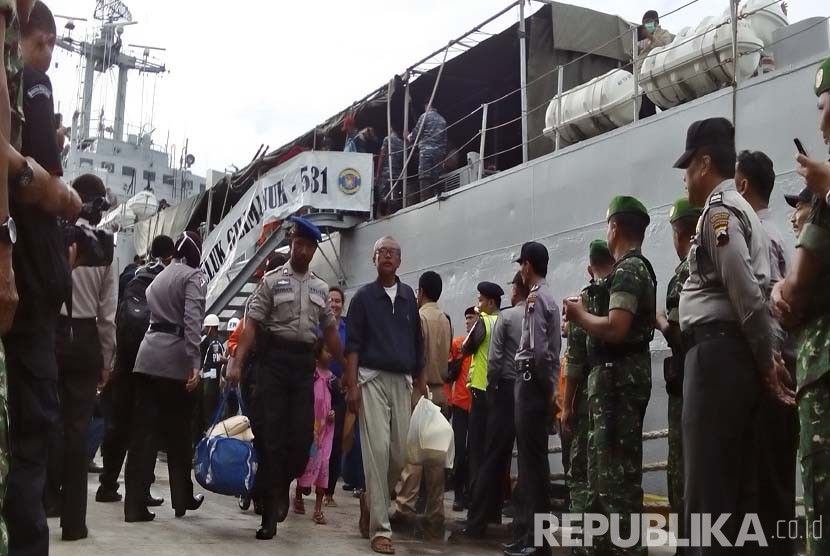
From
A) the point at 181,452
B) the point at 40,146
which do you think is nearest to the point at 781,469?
the point at 40,146

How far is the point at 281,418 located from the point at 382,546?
1020mm

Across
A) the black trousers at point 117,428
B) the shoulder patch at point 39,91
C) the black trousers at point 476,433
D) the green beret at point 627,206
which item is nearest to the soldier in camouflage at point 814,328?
the green beret at point 627,206

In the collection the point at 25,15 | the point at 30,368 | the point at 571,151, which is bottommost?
the point at 30,368

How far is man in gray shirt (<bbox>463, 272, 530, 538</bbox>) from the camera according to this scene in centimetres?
607

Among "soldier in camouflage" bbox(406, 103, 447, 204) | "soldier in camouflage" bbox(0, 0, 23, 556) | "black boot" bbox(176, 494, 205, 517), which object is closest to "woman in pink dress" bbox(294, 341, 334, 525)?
"black boot" bbox(176, 494, 205, 517)

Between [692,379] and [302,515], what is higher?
[692,379]

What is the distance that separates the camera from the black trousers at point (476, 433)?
261 inches

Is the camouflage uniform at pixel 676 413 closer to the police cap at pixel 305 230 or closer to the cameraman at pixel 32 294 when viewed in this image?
the police cap at pixel 305 230

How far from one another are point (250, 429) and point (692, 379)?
11.1 feet

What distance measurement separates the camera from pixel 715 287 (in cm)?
320

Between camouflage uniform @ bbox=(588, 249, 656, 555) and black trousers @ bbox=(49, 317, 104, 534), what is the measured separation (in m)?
2.66

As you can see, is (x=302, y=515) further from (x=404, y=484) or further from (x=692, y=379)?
(x=692, y=379)

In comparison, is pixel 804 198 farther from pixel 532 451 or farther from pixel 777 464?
pixel 532 451

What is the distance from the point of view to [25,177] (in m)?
2.39
